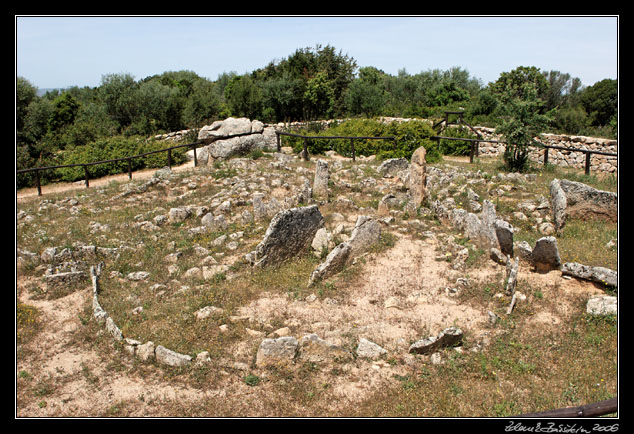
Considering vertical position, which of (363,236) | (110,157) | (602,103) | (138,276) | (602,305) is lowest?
(602,305)

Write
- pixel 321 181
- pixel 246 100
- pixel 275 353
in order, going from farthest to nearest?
pixel 246 100 → pixel 321 181 → pixel 275 353

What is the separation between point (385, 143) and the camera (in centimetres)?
2139

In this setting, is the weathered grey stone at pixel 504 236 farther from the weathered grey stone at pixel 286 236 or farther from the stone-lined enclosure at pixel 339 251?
the weathered grey stone at pixel 286 236

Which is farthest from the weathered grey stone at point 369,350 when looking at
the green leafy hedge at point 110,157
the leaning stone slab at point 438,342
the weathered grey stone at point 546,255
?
the green leafy hedge at point 110,157

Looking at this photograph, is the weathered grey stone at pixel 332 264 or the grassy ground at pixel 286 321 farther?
the weathered grey stone at pixel 332 264

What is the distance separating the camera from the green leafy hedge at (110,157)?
21688 millimetres

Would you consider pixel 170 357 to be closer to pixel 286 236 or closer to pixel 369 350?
pixel 369 350

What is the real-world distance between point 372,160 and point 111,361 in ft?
48.2

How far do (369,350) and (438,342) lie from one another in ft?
3.47

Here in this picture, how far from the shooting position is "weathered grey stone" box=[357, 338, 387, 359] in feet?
23.6

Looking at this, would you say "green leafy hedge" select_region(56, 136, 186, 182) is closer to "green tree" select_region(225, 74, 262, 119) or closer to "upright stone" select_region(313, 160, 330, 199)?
"upright stone" select_region(313, 160, 330, 199)

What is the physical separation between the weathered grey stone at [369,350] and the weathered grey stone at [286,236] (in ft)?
11.5

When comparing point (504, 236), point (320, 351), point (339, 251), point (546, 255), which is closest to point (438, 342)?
point (320, 351)

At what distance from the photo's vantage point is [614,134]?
2725 cm
